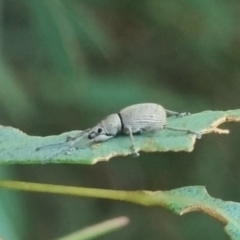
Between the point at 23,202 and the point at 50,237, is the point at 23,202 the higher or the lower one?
the lower one

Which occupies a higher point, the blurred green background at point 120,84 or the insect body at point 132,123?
the blurred green background at point 120,84

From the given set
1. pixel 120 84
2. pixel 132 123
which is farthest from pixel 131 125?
pixel 120 84

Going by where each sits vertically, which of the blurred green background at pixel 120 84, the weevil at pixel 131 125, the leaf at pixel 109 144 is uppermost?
the blurred green background at pixel 120 84

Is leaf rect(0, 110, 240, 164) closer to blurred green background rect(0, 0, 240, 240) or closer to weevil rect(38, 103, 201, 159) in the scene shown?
weevil rect(38, 103, 201, 159)

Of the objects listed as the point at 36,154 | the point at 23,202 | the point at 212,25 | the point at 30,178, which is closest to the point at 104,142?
the point at 36,154

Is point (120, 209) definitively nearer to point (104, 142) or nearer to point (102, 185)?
point (102, 185)

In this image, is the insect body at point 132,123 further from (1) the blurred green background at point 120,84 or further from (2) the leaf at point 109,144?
(1) the blurred green background at point 120,84

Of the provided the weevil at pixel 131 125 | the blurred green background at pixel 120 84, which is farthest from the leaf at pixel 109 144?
the blurred green background at pixel 120 84
